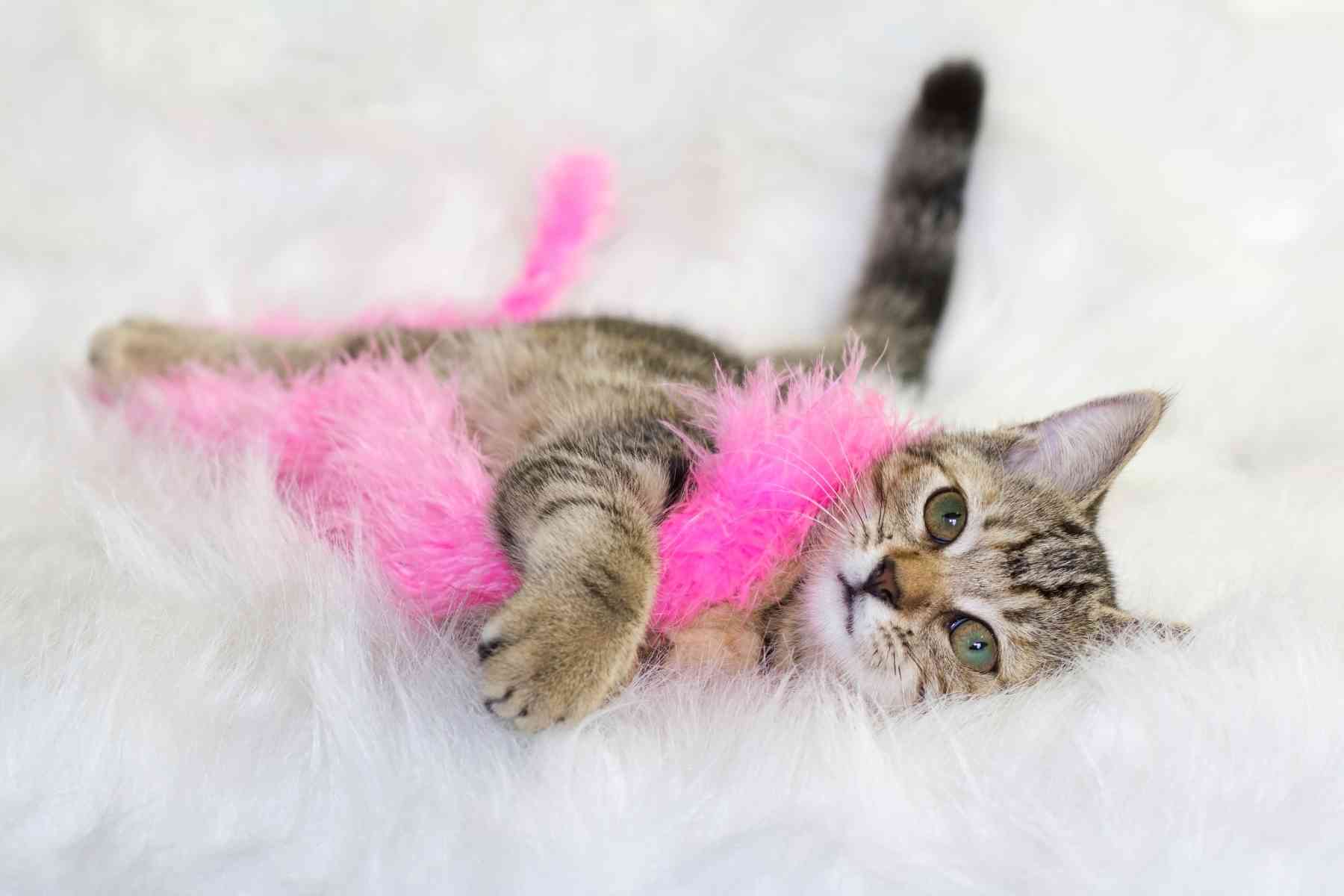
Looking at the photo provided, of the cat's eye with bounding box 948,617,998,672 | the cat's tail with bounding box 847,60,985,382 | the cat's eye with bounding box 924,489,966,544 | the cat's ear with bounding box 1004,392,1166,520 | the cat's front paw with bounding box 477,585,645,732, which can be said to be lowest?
the cat's eye with bounding box 948,617,998,672

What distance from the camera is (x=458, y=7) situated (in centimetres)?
148

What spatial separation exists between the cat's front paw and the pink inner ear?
0.50 metres

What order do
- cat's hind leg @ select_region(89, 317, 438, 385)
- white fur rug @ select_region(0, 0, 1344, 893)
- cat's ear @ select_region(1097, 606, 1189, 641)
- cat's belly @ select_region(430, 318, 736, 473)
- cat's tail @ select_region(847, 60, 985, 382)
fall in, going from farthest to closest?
cat's tail @ select_region(847, 60, 985, 382), cat's hind leg @ select_region(89, 317, 438, 385), cat's belly @ select_region(430, 318, 736, 473), cat's ear @ select_region(1097, 606, 1189, 641), white fur rug @ select_region(0, 0, 1344, 893)

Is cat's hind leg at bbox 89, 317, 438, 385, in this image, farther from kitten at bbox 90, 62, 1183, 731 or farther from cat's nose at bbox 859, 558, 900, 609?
cat's nose at bbox 859, 558, 900, 609

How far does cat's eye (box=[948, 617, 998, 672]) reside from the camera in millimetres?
880

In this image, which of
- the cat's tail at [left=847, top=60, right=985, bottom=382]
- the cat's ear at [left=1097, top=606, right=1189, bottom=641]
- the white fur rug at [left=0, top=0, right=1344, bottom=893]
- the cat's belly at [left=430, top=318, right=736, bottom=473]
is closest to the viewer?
the white fur rug at [left=0, top=0, right=1344, bottom=893]

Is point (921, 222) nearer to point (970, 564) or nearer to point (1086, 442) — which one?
point (1086, 442)

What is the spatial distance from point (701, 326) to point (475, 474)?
0.70 meters

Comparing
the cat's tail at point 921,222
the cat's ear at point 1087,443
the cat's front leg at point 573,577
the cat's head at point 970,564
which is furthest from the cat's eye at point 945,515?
the cat's tail at point 921,222

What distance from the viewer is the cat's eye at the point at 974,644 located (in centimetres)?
88

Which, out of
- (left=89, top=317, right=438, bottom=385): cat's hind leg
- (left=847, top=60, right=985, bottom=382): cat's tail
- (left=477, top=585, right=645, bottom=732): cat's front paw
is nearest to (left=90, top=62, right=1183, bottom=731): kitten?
(left=477, top=585, right=645, bottom=732): cat's front paw

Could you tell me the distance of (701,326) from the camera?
1569 millimetres

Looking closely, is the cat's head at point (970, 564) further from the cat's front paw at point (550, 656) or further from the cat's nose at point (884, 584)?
the cat's front paw at point (550, 656)

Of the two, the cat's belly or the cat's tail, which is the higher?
the cat's tail
